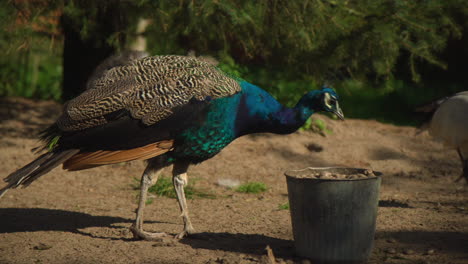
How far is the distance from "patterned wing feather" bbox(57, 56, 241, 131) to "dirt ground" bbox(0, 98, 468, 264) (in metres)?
0.90

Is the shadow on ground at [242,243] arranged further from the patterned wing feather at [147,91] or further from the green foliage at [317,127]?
the green foliage at [317,127]

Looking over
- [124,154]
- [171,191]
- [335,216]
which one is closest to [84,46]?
[171,191]

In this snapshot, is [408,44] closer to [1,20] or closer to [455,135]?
[455,135]

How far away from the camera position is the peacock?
13.1 ft

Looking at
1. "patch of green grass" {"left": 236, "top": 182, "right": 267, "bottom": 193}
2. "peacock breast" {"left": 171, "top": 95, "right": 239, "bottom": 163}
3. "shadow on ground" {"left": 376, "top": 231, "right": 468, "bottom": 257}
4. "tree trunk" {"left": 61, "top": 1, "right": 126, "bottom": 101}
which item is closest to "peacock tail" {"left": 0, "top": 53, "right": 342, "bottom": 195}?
"peacock breast" {"left": 171, "top": 95, "right": 239, "bottom": 163}

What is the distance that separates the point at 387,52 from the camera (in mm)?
6637

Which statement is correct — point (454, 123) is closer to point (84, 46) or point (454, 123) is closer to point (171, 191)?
point (171, 191)

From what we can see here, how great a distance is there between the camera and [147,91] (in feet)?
13.5

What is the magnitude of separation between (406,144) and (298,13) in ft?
8.35

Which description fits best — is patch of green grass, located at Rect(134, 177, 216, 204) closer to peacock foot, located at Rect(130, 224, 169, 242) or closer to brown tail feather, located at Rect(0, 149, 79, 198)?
peacock foot, located at Rect(130, 224, 169, 242)

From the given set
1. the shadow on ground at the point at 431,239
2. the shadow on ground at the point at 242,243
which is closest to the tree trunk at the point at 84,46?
the shadow on ground at the point at 242,243

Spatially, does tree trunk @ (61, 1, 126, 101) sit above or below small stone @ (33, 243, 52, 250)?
above

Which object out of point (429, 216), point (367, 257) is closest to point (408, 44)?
point (429, 216)

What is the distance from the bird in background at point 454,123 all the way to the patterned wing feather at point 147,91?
2.29 meters
